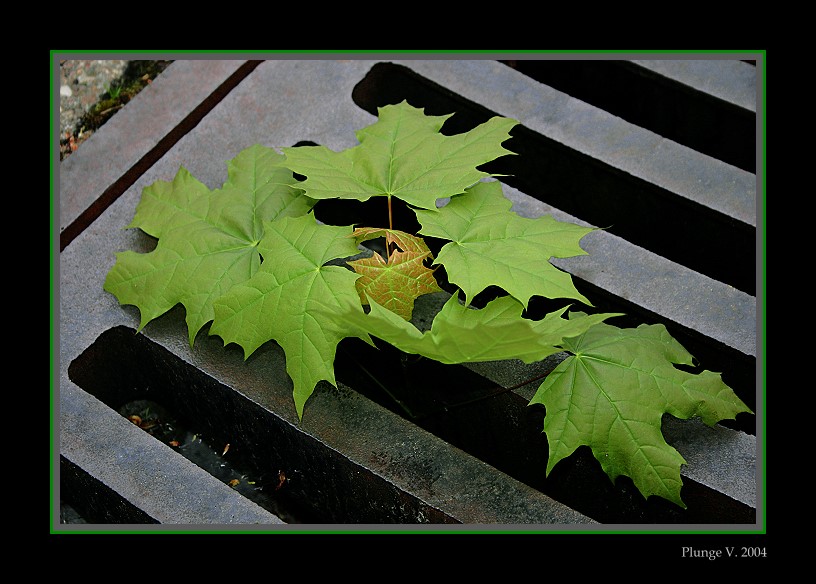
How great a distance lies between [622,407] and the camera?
1925 mm

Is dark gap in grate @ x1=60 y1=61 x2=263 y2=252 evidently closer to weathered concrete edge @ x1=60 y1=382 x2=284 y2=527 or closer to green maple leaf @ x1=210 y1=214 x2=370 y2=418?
weathered concrete edge @ x1=60 y1=382 x2=284 y2=527

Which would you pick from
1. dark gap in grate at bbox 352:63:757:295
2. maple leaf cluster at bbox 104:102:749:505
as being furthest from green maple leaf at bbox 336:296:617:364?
dark gap in grate at bbox 352:63:757:295

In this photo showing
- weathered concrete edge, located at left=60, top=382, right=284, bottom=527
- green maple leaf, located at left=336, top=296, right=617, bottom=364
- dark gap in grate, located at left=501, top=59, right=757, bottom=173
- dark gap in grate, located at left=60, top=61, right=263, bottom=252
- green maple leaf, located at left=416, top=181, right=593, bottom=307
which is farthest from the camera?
dark gap in grate, located at left=501, top=59, right=757, bottom=173

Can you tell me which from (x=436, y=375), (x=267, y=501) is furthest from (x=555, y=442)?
(x=267, y=501)

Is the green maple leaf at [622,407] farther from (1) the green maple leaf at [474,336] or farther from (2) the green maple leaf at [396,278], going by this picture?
(2) the green maple leaf at [396,278]

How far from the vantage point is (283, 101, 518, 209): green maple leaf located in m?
2.05

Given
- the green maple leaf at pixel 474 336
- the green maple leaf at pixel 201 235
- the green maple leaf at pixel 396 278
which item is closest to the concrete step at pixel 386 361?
the green maple leaf at pixel 201 235

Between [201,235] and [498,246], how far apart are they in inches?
25.0

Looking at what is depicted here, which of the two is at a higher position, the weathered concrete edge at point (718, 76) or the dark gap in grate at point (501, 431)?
the weathered concrete edge at point (718, 76)

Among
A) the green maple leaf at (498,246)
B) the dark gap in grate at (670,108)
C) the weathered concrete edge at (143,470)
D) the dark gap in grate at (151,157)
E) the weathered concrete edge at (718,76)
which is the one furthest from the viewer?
the dark gap in grate at (670,108)

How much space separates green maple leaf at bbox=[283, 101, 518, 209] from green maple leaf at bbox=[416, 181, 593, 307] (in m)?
0.05

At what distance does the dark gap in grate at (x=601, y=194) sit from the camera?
2.52 metres

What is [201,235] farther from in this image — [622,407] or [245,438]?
[622,407]

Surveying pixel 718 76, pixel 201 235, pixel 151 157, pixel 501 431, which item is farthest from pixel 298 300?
pixel 718 76
